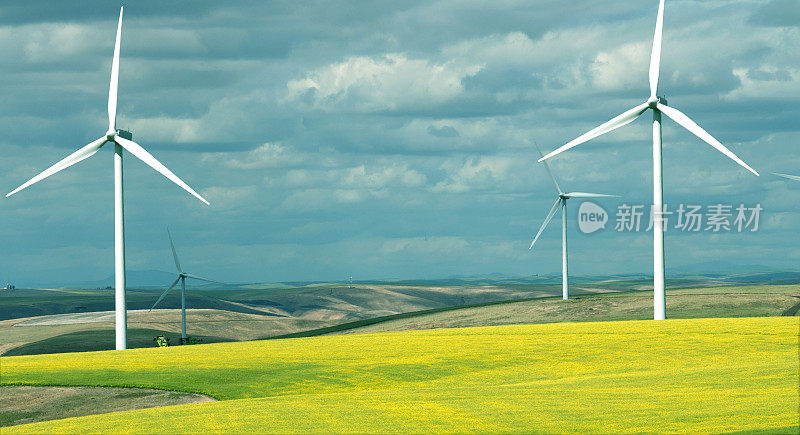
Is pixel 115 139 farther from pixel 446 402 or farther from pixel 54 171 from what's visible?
pixel 446 402

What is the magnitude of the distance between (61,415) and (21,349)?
87.3 metres

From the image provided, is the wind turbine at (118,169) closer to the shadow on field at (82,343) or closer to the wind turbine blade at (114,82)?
the wind turbine blade at (114,82)

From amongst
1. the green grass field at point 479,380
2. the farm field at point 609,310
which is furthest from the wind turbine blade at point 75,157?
the farm field at point 609,310

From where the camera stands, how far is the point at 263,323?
17900 cm

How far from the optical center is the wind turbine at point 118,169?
54.6 meters

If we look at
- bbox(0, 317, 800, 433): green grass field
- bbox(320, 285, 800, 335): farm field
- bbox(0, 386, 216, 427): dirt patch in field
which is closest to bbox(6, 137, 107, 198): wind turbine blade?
bbox(0, 317, 800, 433): green grass field

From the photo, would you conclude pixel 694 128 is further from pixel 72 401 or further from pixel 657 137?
pixel 72 401

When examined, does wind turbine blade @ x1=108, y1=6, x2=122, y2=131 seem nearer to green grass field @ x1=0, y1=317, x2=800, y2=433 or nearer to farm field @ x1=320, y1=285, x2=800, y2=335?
green grass field @ x1=0, y1=317, x2=800, y2=433

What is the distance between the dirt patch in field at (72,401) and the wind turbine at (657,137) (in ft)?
105

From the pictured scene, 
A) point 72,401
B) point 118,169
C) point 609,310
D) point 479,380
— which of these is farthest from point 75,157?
point 609,310

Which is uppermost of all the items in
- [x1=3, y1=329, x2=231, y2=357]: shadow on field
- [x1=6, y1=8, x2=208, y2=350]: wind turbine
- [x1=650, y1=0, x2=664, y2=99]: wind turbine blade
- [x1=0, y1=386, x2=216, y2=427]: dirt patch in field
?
[x1=650, y1=0, x2=664, y2=99]: wind turbine blade

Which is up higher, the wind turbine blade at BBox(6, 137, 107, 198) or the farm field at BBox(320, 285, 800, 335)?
the wind turbine blade at BBox(6, 137, 107, 198)

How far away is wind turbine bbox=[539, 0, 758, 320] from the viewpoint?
54844 mm

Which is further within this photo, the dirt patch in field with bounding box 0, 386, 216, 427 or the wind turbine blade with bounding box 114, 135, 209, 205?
the wind turbine blade with bounding box 114, 135, 209, 205
